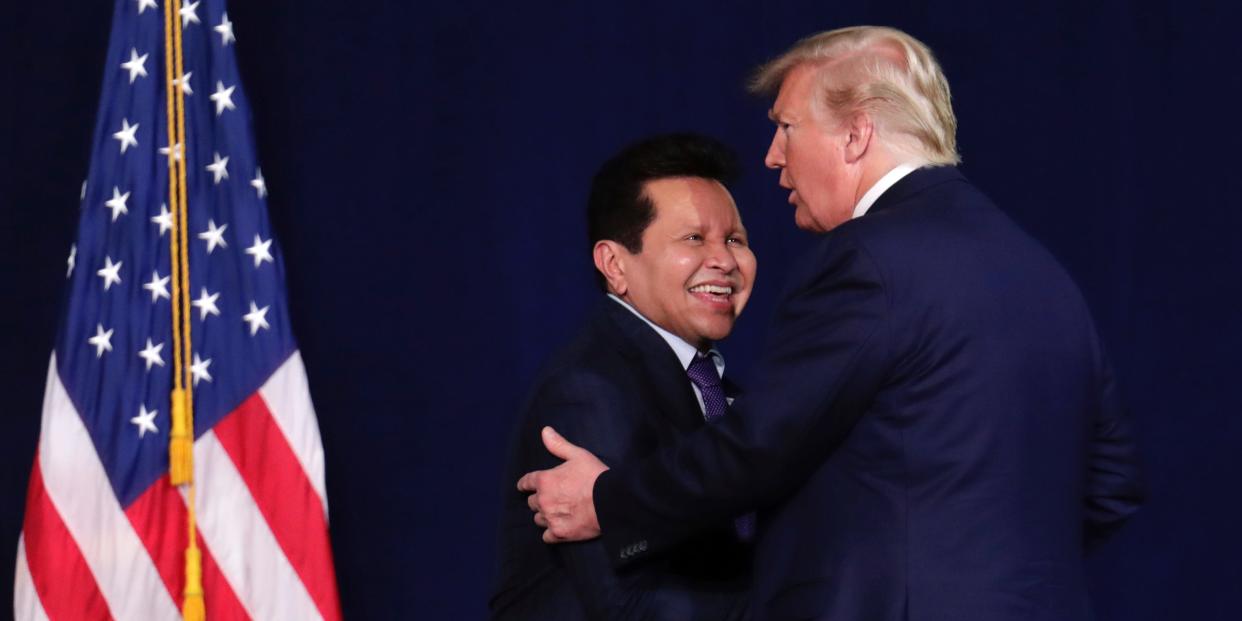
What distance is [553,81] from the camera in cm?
362

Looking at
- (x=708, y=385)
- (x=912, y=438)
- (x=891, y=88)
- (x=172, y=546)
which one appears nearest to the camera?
(x=912, y=438)

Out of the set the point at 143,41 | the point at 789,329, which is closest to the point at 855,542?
the point at 789,329

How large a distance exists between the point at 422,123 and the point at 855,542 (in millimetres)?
2049

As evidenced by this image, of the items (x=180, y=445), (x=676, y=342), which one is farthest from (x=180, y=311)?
(x=676, y=342)

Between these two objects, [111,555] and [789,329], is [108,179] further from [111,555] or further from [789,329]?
[789,329]

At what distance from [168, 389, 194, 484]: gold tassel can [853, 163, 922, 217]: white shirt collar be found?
1442 millimetres

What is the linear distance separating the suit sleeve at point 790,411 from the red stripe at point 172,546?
1.28 m

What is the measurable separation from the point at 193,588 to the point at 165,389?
1.18 ft

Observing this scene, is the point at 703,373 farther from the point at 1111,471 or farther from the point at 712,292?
the point at 1111,471

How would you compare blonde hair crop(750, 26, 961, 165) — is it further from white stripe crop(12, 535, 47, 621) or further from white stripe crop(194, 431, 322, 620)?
white stripe crop(12, 535, 47, 621)

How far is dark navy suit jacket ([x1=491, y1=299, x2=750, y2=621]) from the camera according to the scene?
196 centimetres

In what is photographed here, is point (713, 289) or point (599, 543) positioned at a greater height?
point (713, 289)

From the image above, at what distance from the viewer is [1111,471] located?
2.00m

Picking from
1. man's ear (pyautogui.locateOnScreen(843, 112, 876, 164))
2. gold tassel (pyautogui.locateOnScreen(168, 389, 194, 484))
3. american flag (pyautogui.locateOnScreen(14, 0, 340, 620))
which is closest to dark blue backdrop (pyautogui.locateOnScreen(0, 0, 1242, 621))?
american flag (pyautogui.locateOnScreen(14, 0, 340, 620))
